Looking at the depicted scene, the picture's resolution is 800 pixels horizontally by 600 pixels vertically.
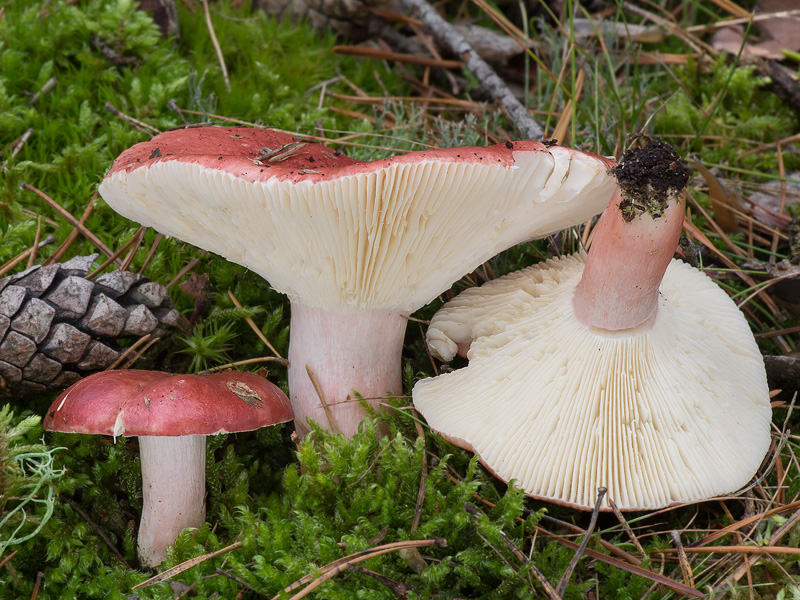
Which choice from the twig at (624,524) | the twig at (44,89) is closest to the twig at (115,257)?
the twig at (44,89)

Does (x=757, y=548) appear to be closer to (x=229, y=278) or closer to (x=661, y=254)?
(x=661, y=254)

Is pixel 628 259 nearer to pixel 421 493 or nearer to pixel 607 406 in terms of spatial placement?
pixel 607 406

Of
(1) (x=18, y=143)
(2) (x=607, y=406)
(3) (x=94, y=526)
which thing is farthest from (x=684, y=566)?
(1) (x=18, y=143)

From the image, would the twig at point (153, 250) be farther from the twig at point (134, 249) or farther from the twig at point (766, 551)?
the twig at point (766, 551)

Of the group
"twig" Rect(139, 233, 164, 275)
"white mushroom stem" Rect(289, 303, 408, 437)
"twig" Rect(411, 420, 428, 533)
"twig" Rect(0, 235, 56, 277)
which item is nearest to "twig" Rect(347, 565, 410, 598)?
"twig" Rect(411, 420, 428, 533)

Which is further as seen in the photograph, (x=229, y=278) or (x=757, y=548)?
(x=229, y=278)

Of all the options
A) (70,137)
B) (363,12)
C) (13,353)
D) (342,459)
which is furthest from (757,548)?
(363,12)

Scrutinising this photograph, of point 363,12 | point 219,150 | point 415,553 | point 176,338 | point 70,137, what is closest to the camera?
point 415,553
